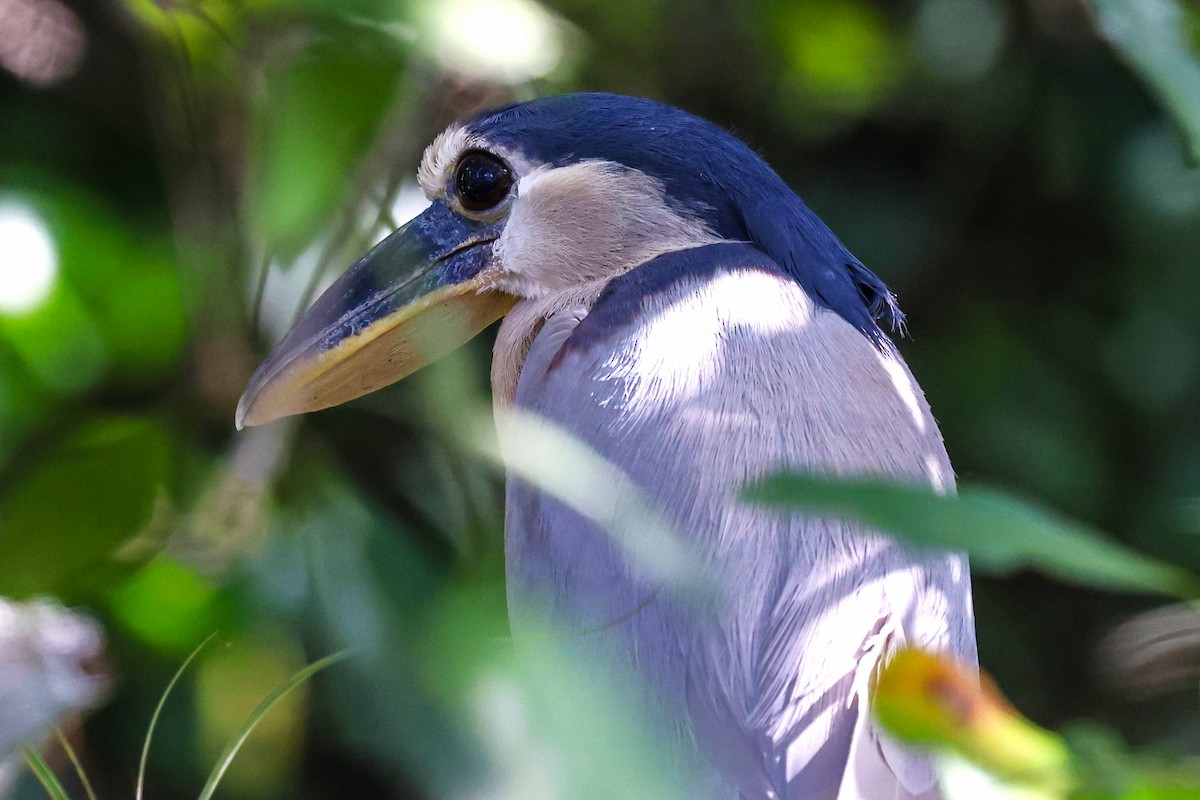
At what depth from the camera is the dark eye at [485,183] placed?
1393mm

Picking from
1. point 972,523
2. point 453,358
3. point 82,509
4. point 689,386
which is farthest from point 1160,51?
point 82,509

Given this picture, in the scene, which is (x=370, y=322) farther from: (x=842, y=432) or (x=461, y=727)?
(x=461, y=727)

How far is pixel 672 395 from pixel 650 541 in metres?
0.43

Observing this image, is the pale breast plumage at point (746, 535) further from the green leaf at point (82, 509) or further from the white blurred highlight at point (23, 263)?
the white blurred highlight at point (23, 263)

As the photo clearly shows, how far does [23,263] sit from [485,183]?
0.51 metres

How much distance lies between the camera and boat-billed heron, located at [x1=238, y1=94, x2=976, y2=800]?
1.01 meters

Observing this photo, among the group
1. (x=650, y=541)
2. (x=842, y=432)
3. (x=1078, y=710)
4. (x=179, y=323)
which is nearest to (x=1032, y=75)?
(x=1078, y=710)

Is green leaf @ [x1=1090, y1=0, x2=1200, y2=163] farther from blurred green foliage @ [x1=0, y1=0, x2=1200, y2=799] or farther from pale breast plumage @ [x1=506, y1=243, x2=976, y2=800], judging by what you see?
pale breast plumage @ [x1=506, y1=243, x2=976, y2=800]

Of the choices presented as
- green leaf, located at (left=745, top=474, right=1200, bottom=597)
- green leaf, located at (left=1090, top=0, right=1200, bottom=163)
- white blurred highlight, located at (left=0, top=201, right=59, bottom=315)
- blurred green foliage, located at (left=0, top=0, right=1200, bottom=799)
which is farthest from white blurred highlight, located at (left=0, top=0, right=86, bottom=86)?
green leaf, located at (left=745, top=474, right=1200, bottom=597)

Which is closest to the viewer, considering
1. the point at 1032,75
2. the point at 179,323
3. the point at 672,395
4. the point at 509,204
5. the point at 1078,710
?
the point at 672,395

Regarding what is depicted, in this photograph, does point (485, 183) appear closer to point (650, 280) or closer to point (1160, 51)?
point (650, 280)

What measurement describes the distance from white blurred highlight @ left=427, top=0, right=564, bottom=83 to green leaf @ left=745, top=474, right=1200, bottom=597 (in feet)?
1.55

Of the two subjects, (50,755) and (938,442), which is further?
(50,755)

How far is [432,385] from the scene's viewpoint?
1.23 meters
